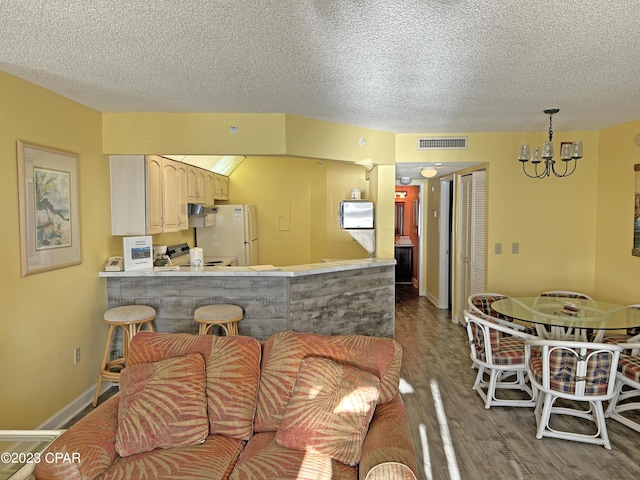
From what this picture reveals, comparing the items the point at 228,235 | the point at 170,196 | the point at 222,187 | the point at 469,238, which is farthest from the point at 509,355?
the point at 222,187

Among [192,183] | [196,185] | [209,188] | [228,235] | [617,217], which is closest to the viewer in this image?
[617,217]

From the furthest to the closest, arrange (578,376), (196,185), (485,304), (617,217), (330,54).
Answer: (196,185)
(617,217)
(485,304)
(578,376)
(330,54)

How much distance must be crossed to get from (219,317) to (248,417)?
1.57m

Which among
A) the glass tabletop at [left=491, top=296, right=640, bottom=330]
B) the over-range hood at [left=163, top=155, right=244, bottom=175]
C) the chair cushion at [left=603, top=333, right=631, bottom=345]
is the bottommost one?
the chair cushion at [left=603, top=333, right=631, bottom=345]

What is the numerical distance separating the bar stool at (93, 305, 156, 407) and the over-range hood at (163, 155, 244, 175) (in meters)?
1.89

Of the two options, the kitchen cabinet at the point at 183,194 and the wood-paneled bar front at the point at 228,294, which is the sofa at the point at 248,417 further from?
the kitchen cabinet at the point at 183,194

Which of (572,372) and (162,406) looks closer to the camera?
(162,406)

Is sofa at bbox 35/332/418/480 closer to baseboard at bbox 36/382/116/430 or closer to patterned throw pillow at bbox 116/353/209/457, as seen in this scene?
patterned throw pillow at bbox 116/353/209/457

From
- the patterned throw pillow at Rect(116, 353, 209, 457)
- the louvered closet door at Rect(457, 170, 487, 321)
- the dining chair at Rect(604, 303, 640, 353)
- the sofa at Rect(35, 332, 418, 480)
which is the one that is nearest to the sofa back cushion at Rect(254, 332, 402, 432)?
the sofa at Rect(35, 332, 418, 480)

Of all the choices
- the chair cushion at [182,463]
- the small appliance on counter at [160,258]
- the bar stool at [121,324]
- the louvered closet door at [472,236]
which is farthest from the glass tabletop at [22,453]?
the louvered closet door at [472,236]

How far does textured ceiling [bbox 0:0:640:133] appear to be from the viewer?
1943mm

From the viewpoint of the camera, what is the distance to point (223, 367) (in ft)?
7.22

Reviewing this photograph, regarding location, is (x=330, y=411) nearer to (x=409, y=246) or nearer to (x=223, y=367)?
(x=223, y=367)

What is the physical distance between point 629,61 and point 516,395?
2609 millimetres
